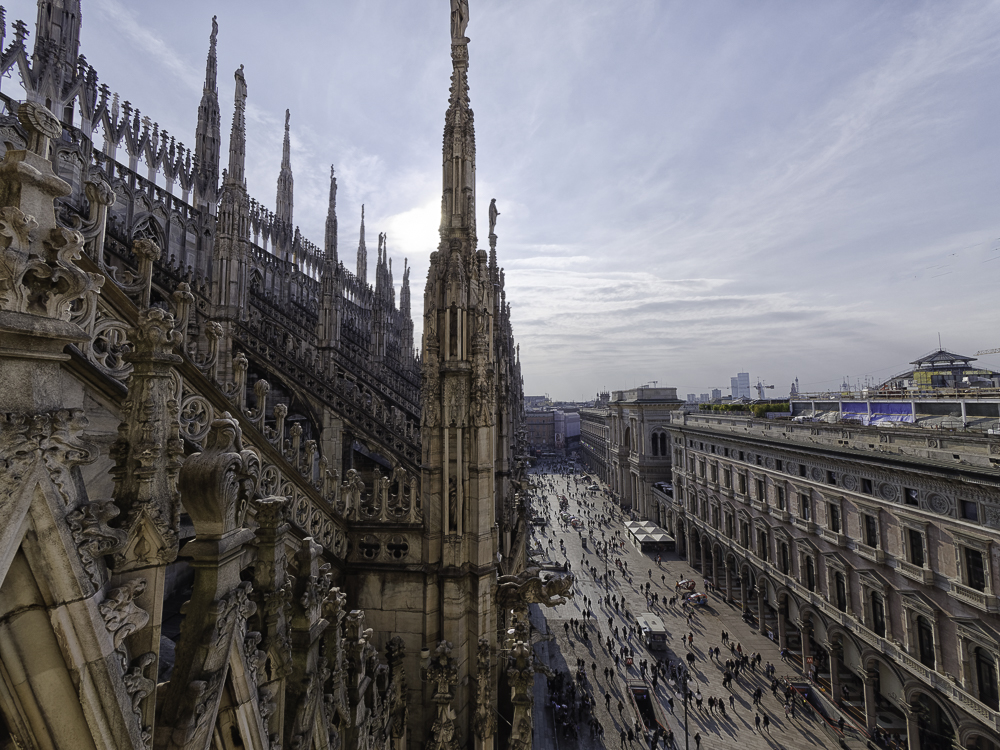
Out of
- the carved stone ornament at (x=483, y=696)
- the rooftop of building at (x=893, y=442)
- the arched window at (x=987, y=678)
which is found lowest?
the arched window at (x=987, y=678)

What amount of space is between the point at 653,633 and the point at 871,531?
12.3 meters

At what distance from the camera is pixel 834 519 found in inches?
962

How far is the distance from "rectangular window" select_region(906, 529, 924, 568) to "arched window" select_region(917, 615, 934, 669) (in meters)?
2.21

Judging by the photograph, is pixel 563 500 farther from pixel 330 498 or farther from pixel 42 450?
pixel 42 450

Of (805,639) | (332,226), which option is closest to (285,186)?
(332,226)

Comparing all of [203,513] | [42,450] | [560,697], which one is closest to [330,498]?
[203,513]

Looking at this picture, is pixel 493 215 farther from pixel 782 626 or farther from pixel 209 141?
pixel 782 626

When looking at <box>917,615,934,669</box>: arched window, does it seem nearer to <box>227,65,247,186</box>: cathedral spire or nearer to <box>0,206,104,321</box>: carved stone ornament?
<box>0,206,104,321</box>: carved stone ornament

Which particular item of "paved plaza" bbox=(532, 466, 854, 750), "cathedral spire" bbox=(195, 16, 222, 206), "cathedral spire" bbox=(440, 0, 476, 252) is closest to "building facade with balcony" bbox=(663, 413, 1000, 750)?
"paved plaza" bbox=(532, 466, 854, 750)

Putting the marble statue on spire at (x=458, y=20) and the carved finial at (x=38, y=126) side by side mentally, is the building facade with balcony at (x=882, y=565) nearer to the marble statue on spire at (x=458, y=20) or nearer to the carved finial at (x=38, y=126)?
the marble statue on spire at (x=458, y=20)

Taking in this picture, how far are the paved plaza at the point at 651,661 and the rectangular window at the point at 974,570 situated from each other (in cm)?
904

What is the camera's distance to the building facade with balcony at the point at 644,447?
54969 millimetres

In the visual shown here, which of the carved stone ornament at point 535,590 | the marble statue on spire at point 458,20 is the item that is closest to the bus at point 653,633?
the carved stone ornament at point 535,590

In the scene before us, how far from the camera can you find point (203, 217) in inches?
912
